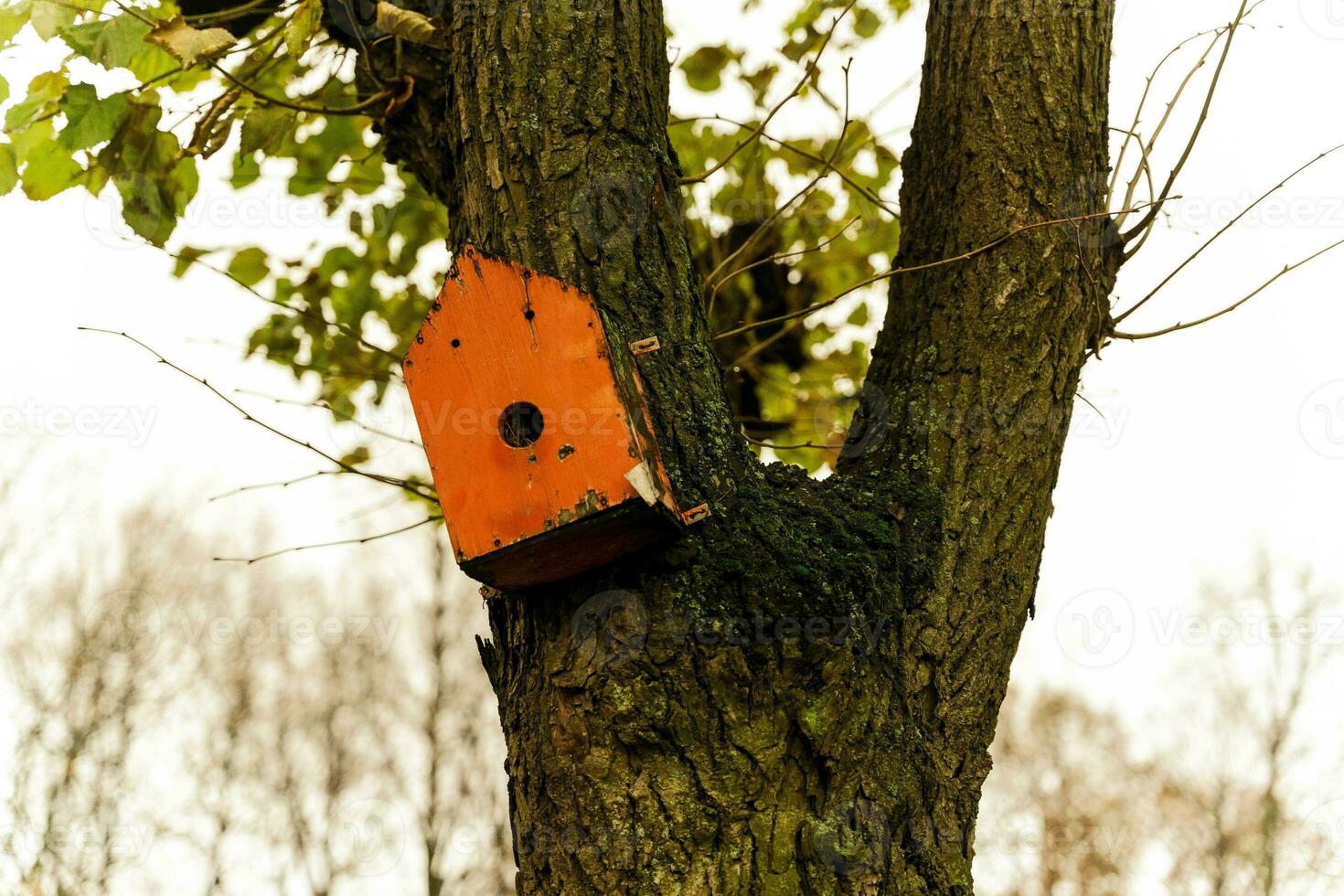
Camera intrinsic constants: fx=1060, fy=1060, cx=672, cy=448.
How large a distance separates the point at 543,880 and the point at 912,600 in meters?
0.85

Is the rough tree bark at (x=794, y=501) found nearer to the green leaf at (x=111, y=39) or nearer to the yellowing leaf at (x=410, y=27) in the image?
the yellowing leaf at (x=410, y=27)

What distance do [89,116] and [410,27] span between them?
0.81 meters

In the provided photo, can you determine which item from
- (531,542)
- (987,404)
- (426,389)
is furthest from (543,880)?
(987,404)

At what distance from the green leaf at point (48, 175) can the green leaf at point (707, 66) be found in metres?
1.78

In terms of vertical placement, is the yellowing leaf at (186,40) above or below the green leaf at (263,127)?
below

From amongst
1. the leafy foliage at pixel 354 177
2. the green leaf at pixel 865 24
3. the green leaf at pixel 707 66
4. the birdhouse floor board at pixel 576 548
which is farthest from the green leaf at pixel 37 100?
the green leaf at pixel 865 24

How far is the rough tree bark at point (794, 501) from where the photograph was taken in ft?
5.64

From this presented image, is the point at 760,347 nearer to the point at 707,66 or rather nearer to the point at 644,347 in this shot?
the point at 707,66

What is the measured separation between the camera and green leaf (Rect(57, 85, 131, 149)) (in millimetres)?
2457

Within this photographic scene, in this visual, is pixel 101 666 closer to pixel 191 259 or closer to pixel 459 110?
pixel 191 259

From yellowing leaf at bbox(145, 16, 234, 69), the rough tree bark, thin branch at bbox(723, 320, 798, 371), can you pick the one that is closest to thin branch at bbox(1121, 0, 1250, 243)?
the rough tree bark

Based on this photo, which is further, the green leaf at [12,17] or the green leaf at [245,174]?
the green leaf at [245,174]

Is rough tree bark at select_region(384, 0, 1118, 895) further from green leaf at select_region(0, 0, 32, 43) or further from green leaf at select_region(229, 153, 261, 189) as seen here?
green leaf at select_region(0, 0, 32, 43)

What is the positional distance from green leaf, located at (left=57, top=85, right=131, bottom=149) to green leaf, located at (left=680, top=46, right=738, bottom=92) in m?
1.65
